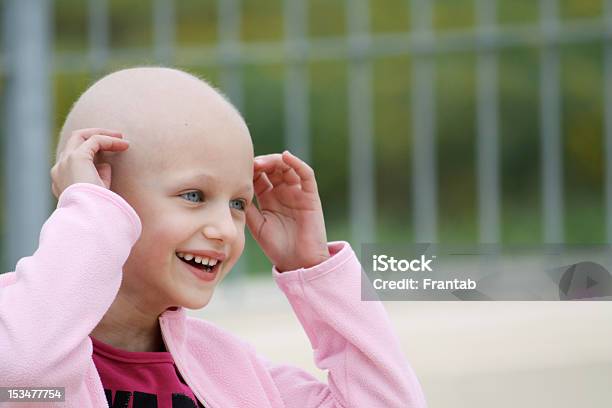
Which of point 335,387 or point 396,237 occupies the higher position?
point 335,387

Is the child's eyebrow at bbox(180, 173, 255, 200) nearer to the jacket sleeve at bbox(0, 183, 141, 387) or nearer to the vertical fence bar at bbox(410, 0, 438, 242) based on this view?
the jacket sleeve at bbox(0, 183, 141, 387)

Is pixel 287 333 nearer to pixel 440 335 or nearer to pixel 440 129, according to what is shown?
pixel 440 335

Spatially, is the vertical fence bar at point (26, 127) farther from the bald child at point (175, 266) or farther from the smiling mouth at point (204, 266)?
the smiling mouth at point (204, 266)

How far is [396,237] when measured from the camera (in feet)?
22.4

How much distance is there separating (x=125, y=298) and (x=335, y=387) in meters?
0.33

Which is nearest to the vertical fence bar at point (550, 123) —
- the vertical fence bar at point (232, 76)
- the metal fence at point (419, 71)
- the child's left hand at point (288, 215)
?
the metal fence at point (419, 71)

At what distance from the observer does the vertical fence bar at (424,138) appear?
3279 mm

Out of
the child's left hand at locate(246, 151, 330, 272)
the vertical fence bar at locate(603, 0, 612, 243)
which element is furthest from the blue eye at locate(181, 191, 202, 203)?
the vertical fence bar at locate(603, 0, 612, 243)

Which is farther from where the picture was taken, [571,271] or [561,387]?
[561,387]

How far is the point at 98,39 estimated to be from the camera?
3.41m

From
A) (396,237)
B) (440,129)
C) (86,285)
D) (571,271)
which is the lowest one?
(396,237)

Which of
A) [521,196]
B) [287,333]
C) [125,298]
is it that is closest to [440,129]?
[521,196]

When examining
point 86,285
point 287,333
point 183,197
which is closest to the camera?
point 86,285

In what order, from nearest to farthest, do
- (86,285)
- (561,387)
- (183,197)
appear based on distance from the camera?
1. (86,285)
2. (183,197)
3. (561,387)
